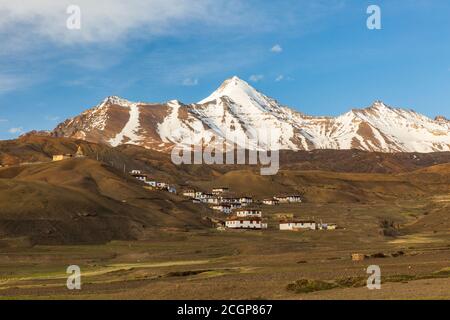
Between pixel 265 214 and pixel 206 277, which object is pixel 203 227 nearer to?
pixel 265 214

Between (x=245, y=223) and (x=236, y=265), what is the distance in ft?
229

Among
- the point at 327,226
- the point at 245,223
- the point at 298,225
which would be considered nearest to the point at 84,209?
the point at 245,223

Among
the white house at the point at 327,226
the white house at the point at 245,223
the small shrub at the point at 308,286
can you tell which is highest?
the white house at the point at 245,223

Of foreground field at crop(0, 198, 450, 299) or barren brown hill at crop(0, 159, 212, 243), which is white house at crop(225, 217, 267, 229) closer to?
foreground field at crop(0, 198, 450, 299)

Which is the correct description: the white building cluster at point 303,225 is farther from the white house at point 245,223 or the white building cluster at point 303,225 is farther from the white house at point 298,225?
the white house at point 245,223

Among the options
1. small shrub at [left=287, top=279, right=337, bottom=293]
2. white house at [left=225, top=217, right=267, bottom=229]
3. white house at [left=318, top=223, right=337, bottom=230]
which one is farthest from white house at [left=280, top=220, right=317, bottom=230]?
small shrub at [left=287, top=279, right=337, bottom=293]

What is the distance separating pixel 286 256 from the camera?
86.6m

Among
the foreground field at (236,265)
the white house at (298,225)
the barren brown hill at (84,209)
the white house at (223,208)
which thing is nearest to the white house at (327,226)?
the white house at (298,225)

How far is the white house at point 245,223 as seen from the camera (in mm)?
145413

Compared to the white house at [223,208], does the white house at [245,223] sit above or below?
below

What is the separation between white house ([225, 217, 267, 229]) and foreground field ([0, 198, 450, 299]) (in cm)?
384

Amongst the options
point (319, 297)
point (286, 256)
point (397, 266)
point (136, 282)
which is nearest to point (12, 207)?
point (286, 256)

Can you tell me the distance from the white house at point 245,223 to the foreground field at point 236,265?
384cm
